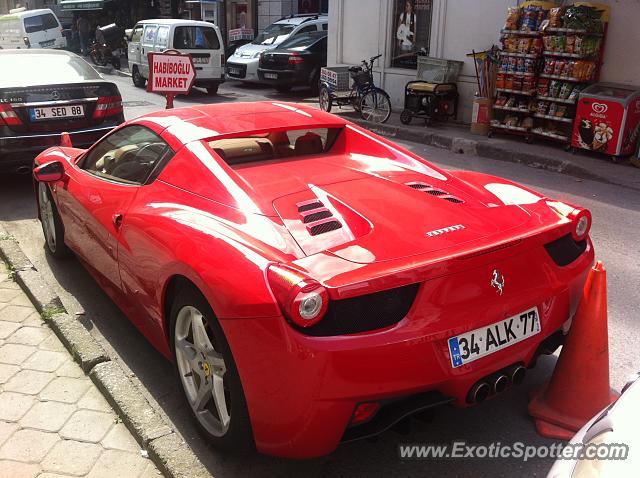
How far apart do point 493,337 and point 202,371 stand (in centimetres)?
127

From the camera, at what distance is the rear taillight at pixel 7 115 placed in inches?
259

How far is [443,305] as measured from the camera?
2.41m

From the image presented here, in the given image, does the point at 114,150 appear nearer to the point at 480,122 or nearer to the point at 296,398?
the point at 296,398

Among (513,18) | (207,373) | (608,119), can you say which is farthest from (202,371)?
(513,18)

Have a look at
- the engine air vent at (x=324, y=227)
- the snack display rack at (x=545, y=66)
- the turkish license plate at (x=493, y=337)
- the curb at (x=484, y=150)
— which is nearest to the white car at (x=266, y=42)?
the curb at (x=484, y=150)

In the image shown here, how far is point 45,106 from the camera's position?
6.77 meters

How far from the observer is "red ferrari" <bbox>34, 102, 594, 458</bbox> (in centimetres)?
229

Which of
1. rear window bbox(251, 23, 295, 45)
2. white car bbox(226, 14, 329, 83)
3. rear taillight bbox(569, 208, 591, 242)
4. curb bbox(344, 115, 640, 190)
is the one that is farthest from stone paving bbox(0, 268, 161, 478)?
rear window bbox(251, 23, 295, 45)

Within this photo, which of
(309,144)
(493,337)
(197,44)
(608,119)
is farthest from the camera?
(197,44)

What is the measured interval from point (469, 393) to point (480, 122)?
30.4 feet

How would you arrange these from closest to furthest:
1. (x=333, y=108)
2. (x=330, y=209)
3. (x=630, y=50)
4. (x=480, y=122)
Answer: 1. (x=330, y=209)
2. (x=630, y=50)
3. (x=480, y=122)
4. (x=333, y=108)

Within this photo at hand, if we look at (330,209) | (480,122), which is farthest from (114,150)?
(480,122)

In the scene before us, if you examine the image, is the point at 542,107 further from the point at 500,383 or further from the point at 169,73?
the point at 500,383

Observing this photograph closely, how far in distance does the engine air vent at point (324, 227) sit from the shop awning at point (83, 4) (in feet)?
103
